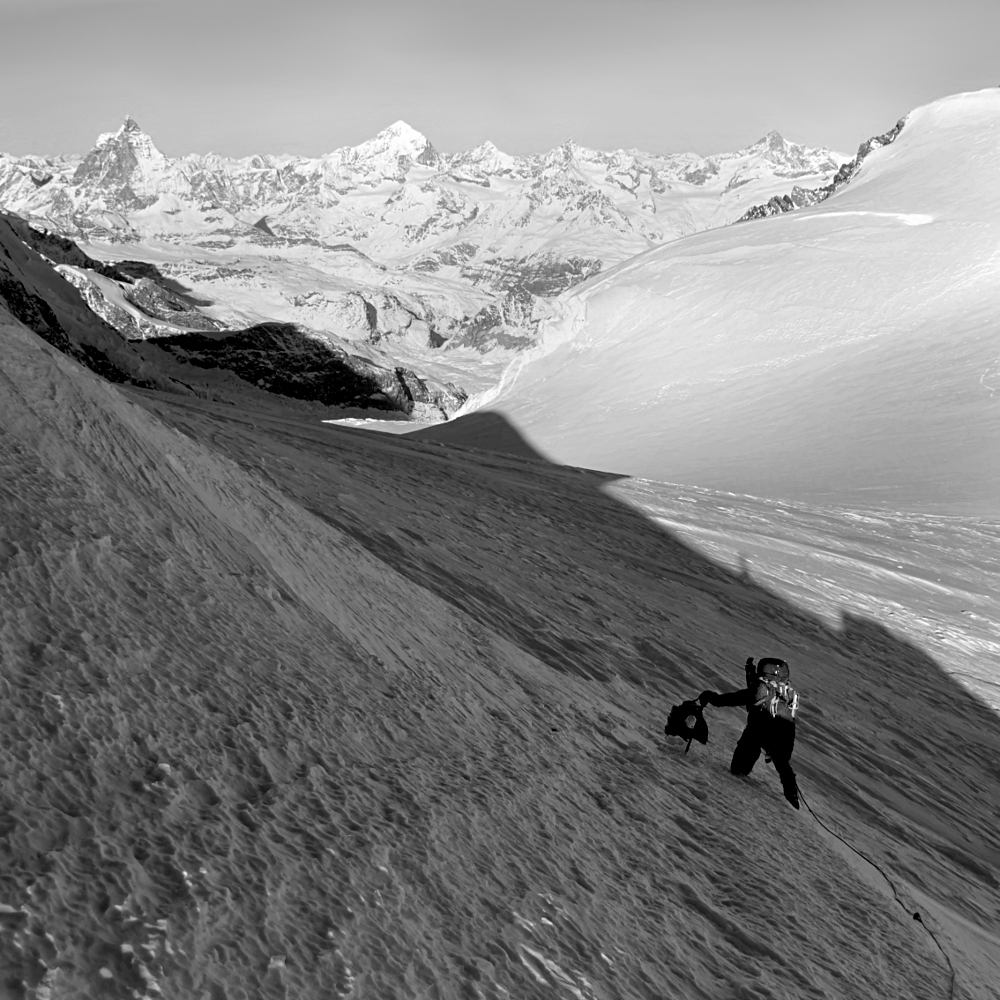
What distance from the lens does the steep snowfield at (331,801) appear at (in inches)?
123

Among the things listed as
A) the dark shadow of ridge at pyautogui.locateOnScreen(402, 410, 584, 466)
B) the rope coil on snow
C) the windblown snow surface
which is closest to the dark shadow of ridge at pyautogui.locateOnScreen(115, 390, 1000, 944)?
the windblown snow surface

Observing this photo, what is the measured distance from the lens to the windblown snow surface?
3.13m

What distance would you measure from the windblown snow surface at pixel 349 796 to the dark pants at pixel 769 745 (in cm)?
17

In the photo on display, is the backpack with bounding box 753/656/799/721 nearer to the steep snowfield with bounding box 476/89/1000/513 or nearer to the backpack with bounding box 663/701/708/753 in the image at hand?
the backpack with bounding box 663/701/708/753

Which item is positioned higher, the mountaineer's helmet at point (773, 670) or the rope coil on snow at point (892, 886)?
the mountaineer's helmet at point (773, 670)

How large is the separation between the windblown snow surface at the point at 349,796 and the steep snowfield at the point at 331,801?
15mm

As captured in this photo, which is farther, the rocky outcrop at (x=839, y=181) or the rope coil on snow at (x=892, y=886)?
the rocky outcrop at (x=839, y=181)

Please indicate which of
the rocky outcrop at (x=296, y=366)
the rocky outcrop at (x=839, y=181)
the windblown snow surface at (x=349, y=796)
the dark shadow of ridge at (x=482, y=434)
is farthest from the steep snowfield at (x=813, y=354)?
the rocky outcrop at (x=296, y=366)

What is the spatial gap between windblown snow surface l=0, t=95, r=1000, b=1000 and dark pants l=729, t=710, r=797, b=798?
0.17 m

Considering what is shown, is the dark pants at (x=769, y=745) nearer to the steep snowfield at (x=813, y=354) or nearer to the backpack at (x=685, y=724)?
the backpack at (x=685, y=724)

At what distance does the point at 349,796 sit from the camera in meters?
4.05

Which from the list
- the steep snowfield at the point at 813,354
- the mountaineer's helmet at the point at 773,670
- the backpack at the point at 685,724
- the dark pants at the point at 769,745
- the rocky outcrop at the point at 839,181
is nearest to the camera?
the mountaineer's helmet at the point at 773,670

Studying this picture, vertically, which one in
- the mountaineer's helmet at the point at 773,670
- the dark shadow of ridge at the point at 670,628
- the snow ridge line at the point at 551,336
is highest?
the snow ridge line at the point at 551,336

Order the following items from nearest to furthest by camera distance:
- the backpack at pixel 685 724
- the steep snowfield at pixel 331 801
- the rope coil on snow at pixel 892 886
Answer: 1. the steep snowfield at pixel 331 801
2. the rope coil on snow at pixel 892 886
3. the backpack at pixel 685 724
